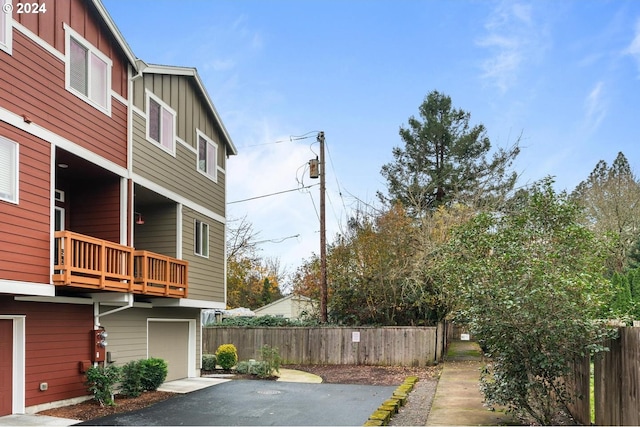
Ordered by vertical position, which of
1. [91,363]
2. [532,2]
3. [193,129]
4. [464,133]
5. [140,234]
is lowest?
[91,363]

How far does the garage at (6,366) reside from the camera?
934cm

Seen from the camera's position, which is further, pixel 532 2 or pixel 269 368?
pixel 269 368

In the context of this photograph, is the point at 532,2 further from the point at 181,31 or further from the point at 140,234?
the point at 140,234

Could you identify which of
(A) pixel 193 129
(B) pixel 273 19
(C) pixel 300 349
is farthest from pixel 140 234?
(C) pixel 300 349

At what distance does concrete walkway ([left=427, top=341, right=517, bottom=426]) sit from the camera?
28.5 ft

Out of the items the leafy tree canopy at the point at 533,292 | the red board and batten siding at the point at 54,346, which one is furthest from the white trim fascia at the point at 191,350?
the leafy tree canopy at the point at 533,292

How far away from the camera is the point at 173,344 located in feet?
50.9

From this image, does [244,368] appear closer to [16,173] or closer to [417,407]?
[417,407]

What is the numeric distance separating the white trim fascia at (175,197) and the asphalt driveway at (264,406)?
4840mm

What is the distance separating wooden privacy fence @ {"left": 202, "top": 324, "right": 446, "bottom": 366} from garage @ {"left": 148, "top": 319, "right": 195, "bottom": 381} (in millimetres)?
4073

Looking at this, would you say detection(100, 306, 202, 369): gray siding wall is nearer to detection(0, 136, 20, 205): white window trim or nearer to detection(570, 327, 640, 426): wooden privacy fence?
detection(0, 136, 20, 205): white window trim

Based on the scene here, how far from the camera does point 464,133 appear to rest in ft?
112

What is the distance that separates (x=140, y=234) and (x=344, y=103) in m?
8.06

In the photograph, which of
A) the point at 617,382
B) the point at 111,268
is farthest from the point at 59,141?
the point at 617,382
